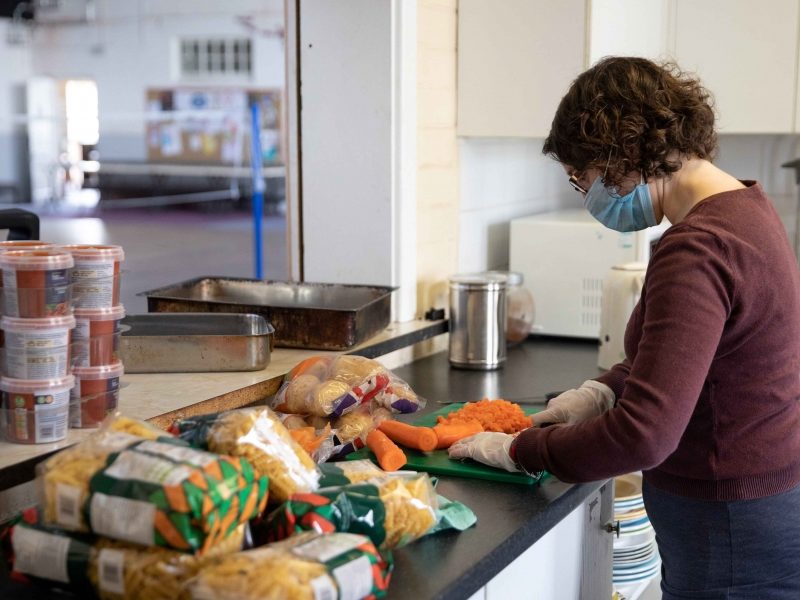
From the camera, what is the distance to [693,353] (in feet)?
4.02

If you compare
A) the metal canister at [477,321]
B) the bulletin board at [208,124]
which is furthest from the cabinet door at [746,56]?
the bulletin board at [208,124]

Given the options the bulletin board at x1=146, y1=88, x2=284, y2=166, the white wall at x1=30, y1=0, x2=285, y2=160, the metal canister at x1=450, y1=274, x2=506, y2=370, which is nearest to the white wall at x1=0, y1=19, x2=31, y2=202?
the white wall at x1=30, y1=0, x2=285, y2=160

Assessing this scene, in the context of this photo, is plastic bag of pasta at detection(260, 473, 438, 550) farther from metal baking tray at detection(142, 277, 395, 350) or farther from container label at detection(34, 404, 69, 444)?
metal baking tray at detection(142, 277, 395, 350)

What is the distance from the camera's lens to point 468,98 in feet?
8.82

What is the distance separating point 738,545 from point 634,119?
60 cm

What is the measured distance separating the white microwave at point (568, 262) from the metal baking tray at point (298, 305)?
693 mm

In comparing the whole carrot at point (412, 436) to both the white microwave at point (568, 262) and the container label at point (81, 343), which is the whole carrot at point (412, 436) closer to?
the container label at point (81, 343)

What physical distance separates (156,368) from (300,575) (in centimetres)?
101

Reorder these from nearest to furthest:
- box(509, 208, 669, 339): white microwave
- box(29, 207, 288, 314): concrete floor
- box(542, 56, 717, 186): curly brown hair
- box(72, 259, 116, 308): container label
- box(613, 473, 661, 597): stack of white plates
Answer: box(542, 56, 717, 186): curly brown hair, box(72, 259, 116, 308): container label, box(613, 473, 661, 597): stack of white plates, box(509, 208, 669, 339): white microwave, box(29, 207, 288, 314): concrete floor

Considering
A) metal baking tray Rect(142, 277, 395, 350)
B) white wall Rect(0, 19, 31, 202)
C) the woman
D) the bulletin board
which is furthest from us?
white wall Rect(0, 19, 31, 202)

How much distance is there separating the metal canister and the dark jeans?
39.3 inches

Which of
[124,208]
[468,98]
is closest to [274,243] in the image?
[124,208]

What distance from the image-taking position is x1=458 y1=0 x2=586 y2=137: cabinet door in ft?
8.39

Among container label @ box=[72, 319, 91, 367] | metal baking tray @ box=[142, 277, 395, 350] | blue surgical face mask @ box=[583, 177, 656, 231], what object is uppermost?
blue surgical face mask @ box=[583, 177, 656, 231]
